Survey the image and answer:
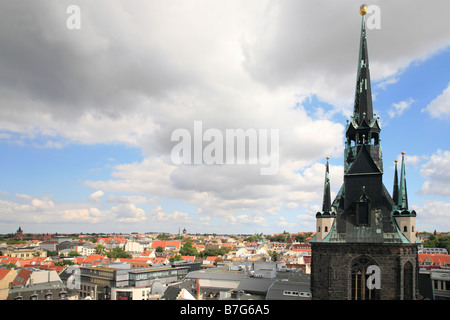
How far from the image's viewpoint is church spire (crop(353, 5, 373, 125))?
101 ft

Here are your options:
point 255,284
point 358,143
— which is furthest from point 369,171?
point 255,284

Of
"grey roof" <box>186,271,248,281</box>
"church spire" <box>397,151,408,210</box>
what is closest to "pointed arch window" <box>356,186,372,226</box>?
"church spire" <box>397,151,408,210</box>

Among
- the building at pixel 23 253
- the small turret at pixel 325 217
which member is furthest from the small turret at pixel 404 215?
the building at pixel 23 253

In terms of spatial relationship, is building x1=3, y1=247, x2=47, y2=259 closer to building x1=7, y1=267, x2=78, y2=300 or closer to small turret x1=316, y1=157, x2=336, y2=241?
building x1=7, y1=267, x2=78, y2=300

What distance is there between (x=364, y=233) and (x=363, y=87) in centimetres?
1314

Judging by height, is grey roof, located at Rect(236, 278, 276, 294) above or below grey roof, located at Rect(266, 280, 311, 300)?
below

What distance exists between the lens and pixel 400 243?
2623 cm

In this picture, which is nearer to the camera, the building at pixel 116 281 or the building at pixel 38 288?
the building at pixel 38 288

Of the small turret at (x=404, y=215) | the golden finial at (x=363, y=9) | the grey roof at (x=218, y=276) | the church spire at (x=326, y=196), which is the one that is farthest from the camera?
the grey roof at (x=218, y=276)

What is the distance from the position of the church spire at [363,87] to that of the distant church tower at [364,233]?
3.6 inches

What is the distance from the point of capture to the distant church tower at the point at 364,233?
26.3 metres

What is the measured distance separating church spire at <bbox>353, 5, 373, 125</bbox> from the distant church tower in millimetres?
90

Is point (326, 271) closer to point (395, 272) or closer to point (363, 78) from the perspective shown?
point (395, 272)

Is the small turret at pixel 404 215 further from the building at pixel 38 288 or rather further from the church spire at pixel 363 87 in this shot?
the building at pixel 38 288
